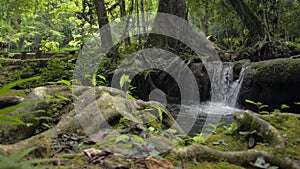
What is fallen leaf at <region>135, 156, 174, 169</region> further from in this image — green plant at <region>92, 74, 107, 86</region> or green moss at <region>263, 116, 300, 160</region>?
green plant at <region>92, 74, 107, 86</region>

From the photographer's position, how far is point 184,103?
10.1 metres

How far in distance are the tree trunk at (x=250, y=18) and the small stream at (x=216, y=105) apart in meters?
2.50

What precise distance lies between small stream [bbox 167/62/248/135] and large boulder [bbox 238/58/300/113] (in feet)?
1.36

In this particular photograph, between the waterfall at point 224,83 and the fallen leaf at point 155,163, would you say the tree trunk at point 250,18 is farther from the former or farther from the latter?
the fallen leaf at point 155,163

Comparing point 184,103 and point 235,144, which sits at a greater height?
point 235,144

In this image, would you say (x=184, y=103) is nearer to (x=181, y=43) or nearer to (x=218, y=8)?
(x=181, y=43)

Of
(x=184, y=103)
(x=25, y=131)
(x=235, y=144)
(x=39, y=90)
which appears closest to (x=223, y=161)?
(x=235, y=144)

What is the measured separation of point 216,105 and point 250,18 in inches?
180

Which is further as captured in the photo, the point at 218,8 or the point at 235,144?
the point at 218,8

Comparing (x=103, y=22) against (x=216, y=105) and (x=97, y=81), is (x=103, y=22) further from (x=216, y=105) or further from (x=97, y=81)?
(x=216, y=105)

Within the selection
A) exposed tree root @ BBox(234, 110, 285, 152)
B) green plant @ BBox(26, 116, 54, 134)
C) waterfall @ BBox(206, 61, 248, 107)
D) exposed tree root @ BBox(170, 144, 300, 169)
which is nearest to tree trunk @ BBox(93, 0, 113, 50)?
waterfall @ BBox(206, 61, 248, 107)

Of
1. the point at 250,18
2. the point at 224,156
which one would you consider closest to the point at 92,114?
the point at 224,156

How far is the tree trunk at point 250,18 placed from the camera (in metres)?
11.3

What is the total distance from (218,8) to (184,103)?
736 cm
